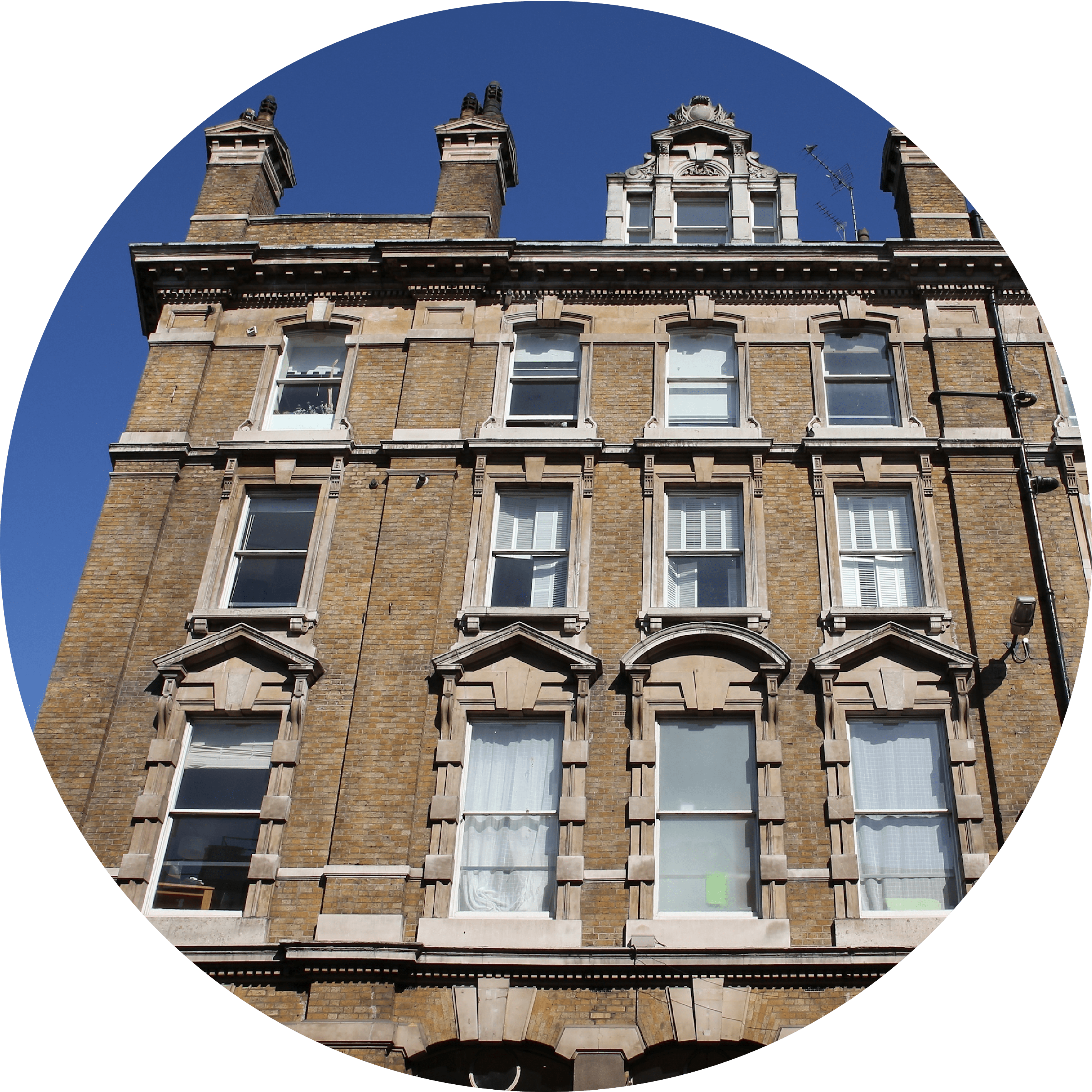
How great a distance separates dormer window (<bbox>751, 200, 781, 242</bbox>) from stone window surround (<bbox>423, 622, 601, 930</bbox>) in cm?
910

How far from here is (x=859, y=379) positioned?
1791 centimetres

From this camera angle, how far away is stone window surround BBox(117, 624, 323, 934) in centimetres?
1361

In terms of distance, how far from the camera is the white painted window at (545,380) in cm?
1766

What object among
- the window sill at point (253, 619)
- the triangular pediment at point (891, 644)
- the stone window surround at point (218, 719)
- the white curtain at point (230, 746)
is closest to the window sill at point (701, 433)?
the triangular pediment at point (891, 644)

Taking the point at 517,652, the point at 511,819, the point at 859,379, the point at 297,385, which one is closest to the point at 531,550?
the point at 517,652

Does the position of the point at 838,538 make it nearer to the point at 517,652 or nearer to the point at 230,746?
the point at 517,652

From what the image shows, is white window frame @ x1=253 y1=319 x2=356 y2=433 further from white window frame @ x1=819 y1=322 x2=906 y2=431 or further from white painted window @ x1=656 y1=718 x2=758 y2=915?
white window frame @ x1=819 y1=322 x2=906 y2=431

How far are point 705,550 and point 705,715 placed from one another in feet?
8.50

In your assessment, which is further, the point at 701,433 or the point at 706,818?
the point at 701,433

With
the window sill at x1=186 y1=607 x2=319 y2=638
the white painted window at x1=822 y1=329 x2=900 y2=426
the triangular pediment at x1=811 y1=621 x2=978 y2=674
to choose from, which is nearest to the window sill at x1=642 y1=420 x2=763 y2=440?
the white painted window at x1=822 y1=329 x2=900 y2=426

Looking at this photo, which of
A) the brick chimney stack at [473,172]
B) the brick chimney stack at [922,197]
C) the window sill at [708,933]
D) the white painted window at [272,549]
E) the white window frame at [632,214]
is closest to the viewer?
the window sill at [708,933]

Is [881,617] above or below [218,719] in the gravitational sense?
above

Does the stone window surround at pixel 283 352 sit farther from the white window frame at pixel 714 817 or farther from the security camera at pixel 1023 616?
the security camera at pixel 1023 616

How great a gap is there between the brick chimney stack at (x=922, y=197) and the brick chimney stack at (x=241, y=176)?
11292 millimetres
